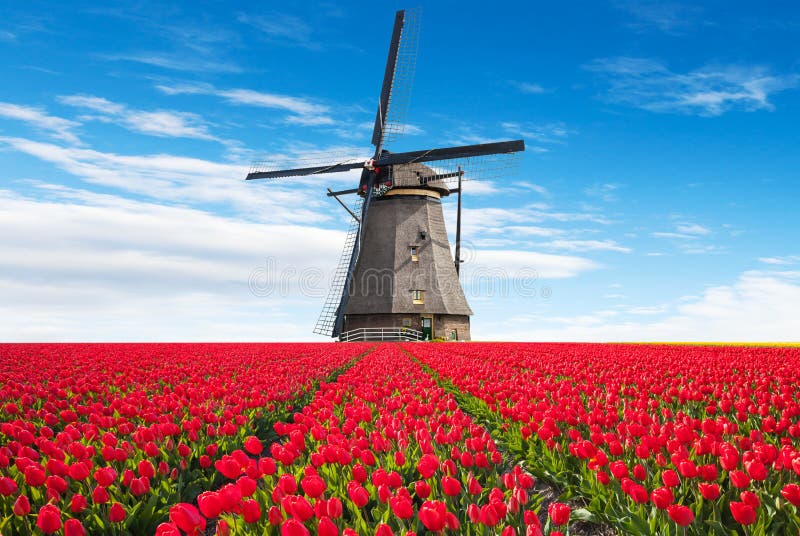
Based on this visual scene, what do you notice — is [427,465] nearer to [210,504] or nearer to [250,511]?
[250,511]

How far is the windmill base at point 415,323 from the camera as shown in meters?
38.2

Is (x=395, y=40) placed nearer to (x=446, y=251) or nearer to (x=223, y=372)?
(x=446, y=251)

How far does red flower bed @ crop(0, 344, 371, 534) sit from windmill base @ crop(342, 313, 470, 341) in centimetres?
2538

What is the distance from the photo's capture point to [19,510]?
146 inches

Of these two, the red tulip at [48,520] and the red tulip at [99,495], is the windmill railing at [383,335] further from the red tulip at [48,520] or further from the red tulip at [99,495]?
the red tulip at [48,520]

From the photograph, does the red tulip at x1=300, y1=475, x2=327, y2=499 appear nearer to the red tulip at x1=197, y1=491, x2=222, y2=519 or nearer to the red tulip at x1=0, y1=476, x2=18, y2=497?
the red tulip at x1=197, y1=491, x2=222, y2=519

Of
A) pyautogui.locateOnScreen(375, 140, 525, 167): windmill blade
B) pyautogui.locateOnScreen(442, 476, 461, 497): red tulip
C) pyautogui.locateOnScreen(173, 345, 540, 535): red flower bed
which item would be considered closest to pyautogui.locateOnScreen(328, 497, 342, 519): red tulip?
pyautogui.locateOnScreen(173, 345, 540, 535): red flower bed

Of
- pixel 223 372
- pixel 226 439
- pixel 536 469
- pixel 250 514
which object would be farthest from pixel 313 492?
pixel 223 372

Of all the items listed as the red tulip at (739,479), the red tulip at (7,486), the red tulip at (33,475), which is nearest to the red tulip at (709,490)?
the red tulip at (739,479)

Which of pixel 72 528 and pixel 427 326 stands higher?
pixel 427 326

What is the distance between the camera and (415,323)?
127 feet

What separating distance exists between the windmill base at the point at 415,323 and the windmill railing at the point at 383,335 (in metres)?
0.23

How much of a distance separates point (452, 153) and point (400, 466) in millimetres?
33716

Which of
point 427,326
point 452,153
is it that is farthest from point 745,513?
point 427,326
